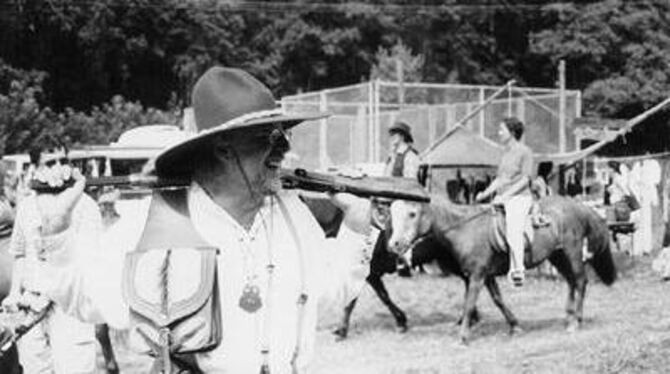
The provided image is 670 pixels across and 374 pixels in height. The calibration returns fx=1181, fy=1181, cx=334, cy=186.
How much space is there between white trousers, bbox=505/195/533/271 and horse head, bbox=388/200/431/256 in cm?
94

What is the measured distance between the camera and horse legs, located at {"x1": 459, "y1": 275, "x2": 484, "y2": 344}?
12.9 metres

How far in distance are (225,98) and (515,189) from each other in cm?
1015

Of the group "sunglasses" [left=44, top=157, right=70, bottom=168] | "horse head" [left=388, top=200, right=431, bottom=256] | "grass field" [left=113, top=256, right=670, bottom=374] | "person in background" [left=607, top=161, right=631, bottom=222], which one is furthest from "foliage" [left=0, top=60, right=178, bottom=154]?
"sunglasses" [left=44, top=157, right=70, bottom=168]

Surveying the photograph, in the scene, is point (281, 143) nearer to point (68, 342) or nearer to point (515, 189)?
point (68, 342)

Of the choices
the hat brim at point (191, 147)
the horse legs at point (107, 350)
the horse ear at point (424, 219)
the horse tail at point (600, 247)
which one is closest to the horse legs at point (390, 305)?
the horse ear at point (424, 219)

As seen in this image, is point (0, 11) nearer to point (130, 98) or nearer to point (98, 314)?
point (130, 98)

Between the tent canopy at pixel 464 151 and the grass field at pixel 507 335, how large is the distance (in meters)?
3.07

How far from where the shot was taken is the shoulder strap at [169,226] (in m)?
3.40

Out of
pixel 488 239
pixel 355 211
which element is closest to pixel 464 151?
pixel 488 239

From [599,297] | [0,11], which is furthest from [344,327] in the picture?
[0,11]

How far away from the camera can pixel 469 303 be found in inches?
517

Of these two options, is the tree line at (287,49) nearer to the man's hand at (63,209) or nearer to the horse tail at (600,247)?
the horse tail at (600,247)

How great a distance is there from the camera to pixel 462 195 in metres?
22.3

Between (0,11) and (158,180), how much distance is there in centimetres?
4710
